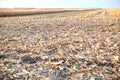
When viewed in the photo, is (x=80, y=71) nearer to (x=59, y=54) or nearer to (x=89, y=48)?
(x=59, y=54)

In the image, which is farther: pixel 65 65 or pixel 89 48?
pixel 89 48

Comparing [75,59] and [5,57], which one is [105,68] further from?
[5,57]

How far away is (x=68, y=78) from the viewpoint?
4832 millimetres

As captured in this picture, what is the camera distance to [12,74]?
Result: 5.16 meters

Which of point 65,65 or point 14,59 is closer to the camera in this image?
point 65,65

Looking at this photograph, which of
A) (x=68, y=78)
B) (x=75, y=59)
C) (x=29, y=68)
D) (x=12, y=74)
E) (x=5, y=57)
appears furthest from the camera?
(x=5, y=57)

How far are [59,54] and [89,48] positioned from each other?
1.38 metres

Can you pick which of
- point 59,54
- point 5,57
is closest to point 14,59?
point 5,57

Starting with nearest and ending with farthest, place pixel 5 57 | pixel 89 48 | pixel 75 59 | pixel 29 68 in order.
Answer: pixel 29 68
pixel 75 59
pixel 5 57
pixel 89 48

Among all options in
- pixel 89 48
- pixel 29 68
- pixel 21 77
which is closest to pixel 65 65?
pixel 29 68

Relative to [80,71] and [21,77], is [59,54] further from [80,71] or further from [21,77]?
[21,77]

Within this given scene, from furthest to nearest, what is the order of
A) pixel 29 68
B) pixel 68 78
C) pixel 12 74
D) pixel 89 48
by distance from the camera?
1. pixel 89 48
2. pixel 29 68
3. pixel 12 74
4. pixel 68 78

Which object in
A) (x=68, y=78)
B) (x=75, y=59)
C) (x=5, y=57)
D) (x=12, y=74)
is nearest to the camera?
(x=68, y=78)

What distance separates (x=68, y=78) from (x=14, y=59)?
232 cm
